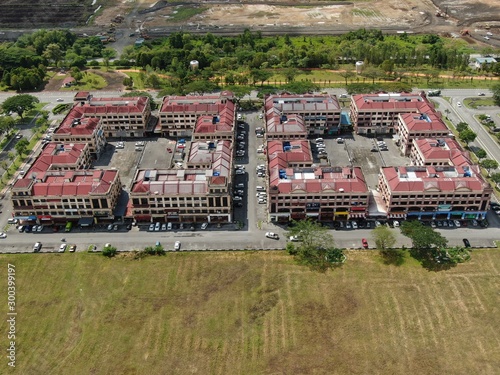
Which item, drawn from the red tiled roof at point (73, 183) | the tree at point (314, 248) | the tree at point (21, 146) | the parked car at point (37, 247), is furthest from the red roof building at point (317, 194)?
the tree at point (21, 146)

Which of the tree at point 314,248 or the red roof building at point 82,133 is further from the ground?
the red roof building at point 82,133

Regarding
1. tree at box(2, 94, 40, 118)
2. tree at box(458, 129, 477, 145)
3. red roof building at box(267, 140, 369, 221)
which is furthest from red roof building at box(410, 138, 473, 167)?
tree at box(2, 94, 40, 118)

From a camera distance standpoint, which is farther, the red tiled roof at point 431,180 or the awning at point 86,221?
the awning at point 86,221

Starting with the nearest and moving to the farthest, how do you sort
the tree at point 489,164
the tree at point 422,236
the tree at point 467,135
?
1. the tree at point 422,236
2. the tree at point 489,164
3. the tree at point 467,135

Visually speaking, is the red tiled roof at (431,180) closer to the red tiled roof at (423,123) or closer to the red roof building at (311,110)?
the red tiled roof at (423,123)

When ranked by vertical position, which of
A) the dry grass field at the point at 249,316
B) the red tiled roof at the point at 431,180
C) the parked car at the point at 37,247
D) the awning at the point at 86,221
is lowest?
the dry grass field at the point at 249,316

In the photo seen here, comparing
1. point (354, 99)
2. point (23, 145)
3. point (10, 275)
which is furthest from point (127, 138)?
point (354, 99)
